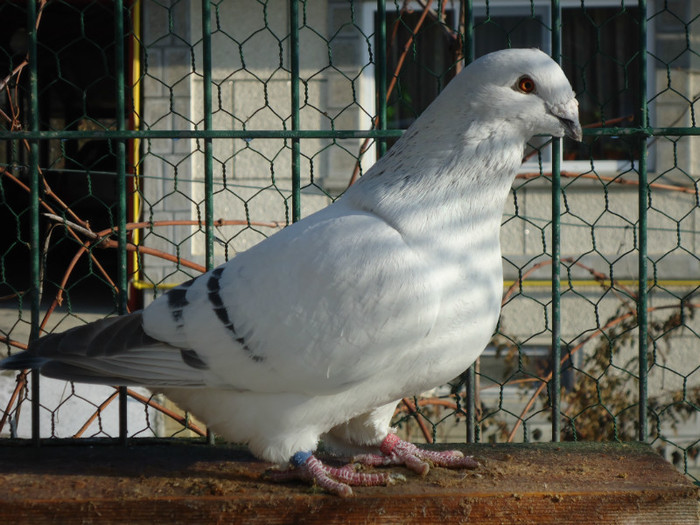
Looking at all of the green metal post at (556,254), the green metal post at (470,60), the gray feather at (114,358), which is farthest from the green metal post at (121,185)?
the green metal post at (556,254)

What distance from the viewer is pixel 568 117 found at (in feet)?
6.27

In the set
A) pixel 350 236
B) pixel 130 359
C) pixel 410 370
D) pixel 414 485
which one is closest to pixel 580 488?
pixel 414 485

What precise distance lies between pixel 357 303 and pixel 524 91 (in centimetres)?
61

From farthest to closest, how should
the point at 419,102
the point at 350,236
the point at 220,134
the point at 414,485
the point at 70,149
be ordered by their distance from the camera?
1. the point at 70,149
2. the point at 419,102
3. the point at 220,134
4. the point at 414,485
5. the point at 350,236

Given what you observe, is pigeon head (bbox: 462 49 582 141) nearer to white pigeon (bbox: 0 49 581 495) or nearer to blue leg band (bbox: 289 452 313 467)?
white pigeon (bbox: 0 49 581 495)

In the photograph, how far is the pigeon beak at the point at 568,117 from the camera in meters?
1.91

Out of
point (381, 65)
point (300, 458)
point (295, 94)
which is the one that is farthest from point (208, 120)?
point (300, 458)

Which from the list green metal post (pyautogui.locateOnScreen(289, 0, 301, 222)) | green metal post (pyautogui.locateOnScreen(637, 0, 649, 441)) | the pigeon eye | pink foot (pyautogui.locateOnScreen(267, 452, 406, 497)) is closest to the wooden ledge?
pink foot (pyautogui.locateOnScreen(267, 452, 406, 497))

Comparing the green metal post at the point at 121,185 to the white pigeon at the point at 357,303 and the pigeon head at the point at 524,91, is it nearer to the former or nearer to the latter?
the white pigeon at the point at 357,303

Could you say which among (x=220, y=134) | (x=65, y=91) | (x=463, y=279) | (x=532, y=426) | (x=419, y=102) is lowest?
(x=532, y=426)

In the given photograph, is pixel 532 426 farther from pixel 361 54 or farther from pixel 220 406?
pixel 220 406

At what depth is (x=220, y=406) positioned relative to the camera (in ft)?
6.44

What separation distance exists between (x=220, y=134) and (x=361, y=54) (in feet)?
10.0

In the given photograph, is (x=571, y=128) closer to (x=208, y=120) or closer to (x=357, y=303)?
(x=357, y=303)
